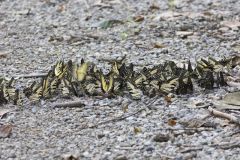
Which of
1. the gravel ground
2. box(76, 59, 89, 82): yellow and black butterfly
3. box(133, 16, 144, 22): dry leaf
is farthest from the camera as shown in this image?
box(133, 16, 144, 22): dry leaf

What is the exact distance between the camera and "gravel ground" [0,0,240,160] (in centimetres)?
399

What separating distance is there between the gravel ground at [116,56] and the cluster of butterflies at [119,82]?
0.07m

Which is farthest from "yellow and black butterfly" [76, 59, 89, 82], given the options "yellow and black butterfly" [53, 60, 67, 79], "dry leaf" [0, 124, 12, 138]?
"dry leaf" [0, 124, 12, 138]

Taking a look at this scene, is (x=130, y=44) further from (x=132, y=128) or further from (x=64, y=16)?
(x=132, y=128)

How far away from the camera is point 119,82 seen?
4832 mm

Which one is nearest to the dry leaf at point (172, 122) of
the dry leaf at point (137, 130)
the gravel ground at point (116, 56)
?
the gravel ground at point (116, 56)

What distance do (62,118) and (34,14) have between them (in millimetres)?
3687

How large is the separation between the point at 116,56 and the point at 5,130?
197cm

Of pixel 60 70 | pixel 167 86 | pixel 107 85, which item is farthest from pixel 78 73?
pixel 167 86

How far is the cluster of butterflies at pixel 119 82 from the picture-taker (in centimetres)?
476

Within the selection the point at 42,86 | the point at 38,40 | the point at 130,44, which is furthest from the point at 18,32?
the point at 42,86

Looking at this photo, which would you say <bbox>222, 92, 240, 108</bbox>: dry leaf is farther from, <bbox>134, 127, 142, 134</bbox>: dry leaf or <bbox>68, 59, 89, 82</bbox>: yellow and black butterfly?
<bbox>68, 59, 89, 82</bbox>: yellow and black butterfly

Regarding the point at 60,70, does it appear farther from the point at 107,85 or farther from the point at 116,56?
the point at 116,56

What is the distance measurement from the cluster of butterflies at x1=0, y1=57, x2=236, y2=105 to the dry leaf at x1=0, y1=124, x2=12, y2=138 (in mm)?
391
